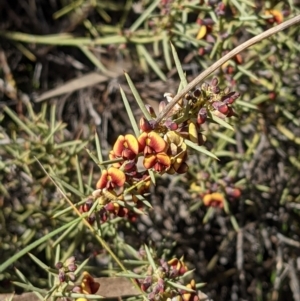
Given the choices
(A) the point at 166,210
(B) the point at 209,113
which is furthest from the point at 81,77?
(B) the point at 209,113

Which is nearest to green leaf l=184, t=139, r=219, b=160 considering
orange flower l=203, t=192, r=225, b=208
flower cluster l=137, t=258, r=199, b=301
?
flower cluster l=137, t=258, r=199, b=301

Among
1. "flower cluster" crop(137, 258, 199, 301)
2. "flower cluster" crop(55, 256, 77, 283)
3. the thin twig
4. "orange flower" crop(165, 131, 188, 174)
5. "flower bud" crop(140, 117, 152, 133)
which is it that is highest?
the thin twig

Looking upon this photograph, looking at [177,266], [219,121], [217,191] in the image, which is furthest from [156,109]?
[219,121]

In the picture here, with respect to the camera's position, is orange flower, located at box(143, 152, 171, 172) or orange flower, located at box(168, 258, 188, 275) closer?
orange flower, located at box(143, 152, 171, 172)

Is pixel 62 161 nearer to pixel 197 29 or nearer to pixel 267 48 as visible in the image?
pixel 197 29

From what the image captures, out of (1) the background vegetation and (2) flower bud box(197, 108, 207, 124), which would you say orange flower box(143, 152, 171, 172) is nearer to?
(2) flower bud box(197, 108, 207, 124)

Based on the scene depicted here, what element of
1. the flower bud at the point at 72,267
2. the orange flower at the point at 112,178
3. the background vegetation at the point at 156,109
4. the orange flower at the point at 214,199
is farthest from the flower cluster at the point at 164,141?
the orange flower at the point at 214,199

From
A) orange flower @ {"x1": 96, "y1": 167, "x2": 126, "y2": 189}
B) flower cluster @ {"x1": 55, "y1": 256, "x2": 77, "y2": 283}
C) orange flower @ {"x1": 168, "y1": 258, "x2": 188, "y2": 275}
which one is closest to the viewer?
orange flower @ {"x1": 96, "y1": 167, "x2": 126, "y2": 189}
